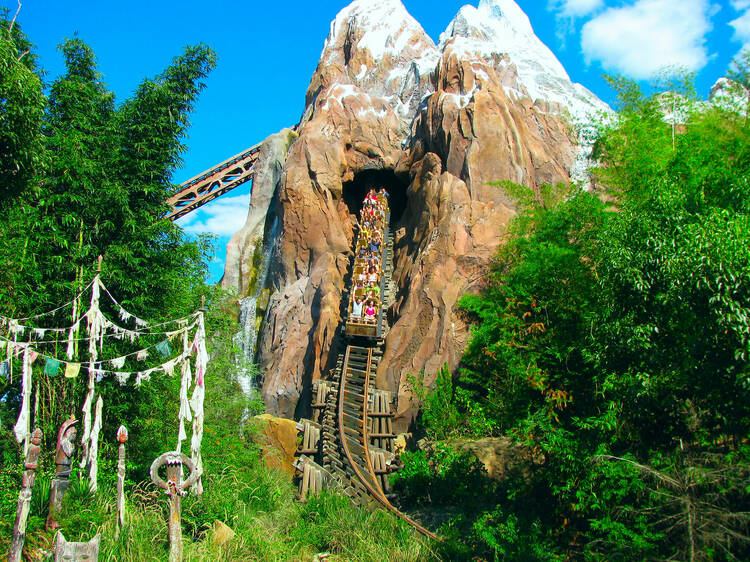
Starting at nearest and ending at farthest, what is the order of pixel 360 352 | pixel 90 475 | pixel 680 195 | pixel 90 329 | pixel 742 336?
pixel 742 336 → pixel 680 195 → pixel 90 475 → pixel 90 329 → pixel 360 352

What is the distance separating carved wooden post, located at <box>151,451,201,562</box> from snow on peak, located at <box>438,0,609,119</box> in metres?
18.8

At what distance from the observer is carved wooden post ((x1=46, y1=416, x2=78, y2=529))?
5.98 m

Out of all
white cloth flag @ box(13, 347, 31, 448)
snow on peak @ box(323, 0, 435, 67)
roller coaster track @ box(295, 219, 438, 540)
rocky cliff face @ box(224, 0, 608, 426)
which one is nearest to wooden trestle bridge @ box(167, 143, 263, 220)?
rocky cliff face @ box(224, 0, 608, 426)

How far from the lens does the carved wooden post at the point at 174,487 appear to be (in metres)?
5.43

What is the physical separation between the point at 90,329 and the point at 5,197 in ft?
7.54

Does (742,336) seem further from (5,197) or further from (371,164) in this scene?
(371,164)

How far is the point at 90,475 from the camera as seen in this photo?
764 centimetres

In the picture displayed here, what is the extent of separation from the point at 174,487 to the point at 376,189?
60.7 ft

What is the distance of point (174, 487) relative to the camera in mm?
5605

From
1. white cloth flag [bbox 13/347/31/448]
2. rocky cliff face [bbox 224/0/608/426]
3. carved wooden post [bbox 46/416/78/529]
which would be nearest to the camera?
carved wooden post [bbox 46/416/78/529]

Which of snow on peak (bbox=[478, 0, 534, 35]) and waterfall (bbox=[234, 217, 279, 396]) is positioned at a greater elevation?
snow on peak (bbox=[478, 0, 534, 35])

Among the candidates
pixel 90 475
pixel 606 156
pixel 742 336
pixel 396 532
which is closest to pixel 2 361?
pixel 90 475

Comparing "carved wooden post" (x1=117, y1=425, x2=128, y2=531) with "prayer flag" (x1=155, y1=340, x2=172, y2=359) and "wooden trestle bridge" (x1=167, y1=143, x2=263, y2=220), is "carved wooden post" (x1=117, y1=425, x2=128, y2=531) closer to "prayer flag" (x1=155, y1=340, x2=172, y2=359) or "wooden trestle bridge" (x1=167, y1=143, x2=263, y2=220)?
"prayer flag" (x1=155, y1=340, x2=172, y2=359)

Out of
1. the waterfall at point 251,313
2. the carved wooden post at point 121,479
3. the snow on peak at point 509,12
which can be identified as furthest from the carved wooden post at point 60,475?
the snow on peak at point 509,12
